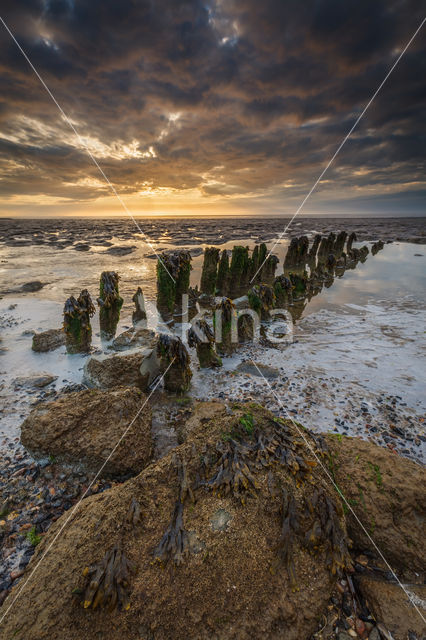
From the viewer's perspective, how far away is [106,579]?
2.39 meters

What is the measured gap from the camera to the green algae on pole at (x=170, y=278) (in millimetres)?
11758

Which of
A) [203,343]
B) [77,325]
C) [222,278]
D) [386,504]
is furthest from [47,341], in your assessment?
[222,278]

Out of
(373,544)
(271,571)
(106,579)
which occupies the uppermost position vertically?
(106,579)

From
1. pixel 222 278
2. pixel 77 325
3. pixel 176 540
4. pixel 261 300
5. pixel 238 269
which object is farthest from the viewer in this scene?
pixel 238 269

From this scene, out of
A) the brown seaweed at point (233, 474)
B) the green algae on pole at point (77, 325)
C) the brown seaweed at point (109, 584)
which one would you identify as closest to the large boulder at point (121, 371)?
the green algae on pole at point (77, 325)

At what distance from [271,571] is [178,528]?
1.00 m

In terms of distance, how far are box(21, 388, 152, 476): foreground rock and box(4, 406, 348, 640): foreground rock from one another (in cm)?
97

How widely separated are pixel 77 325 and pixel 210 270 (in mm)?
8237

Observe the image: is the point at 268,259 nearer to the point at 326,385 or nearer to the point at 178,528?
the point at 326,385

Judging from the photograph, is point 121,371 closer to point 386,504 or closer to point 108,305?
point 108,305

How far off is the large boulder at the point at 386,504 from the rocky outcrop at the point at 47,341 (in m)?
8.53

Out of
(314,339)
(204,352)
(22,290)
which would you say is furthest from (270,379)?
(22,290)

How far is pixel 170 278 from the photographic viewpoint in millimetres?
11938

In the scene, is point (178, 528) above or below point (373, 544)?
above
